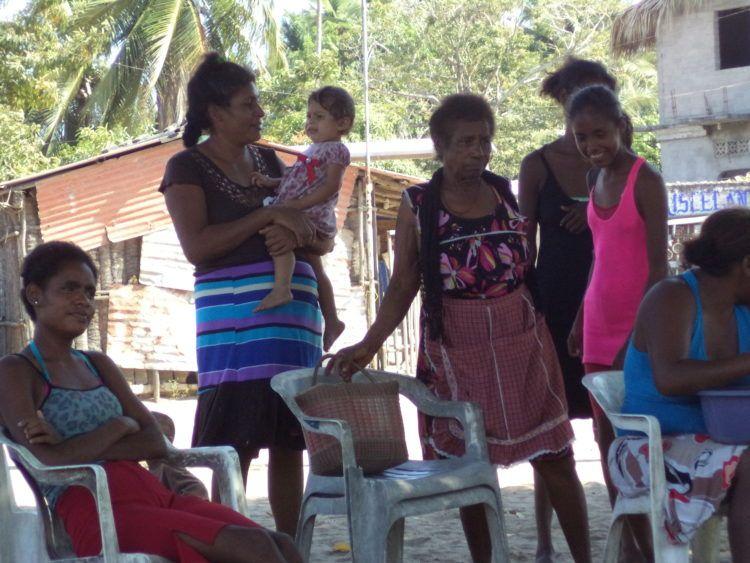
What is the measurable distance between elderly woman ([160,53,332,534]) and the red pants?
0.64 meters

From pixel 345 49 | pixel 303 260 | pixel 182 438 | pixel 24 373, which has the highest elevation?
pixel 345 49

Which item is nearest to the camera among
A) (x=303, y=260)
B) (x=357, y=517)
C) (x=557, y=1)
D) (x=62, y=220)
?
(x=357, y=517)

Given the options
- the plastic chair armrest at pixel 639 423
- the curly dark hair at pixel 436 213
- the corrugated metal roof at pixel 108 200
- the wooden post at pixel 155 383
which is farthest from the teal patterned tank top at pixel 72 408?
the wooden post at pixel 155 383

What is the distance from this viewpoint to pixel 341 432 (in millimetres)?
3188

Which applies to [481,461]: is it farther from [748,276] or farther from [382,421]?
[748,276]

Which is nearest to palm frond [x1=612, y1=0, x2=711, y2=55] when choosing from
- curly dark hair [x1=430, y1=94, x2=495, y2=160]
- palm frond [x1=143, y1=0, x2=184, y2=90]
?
palm frond [x1=143, y1=0, x2=184, y2=90]

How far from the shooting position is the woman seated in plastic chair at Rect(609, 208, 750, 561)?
9.55 feet

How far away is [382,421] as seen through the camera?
3436 millimetres

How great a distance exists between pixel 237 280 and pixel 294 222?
27 cm

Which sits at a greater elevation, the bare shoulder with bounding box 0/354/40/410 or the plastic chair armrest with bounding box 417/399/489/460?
the bare shoulder with bounding box 0/354/40/410

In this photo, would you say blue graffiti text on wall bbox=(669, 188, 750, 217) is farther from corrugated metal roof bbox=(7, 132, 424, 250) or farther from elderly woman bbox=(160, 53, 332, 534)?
elderly woman bbox=(160, 53, 332, 534)

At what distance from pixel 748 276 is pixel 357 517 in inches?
50.7

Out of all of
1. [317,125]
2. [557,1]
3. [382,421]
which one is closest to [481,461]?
[382,421]

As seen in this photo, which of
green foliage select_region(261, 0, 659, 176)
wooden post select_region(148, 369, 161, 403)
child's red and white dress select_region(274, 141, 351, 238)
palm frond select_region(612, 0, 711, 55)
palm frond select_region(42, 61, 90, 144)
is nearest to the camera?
child's red and white dress select_region(274, 141, 351, 238)
